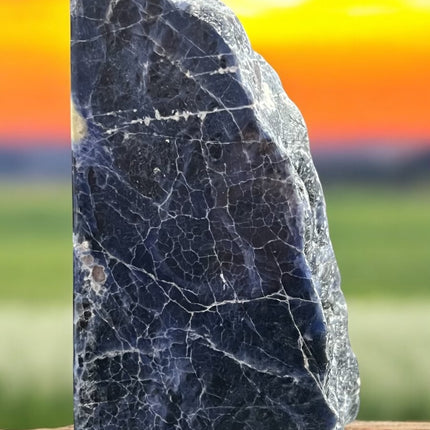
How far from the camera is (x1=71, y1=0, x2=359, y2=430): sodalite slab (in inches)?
112

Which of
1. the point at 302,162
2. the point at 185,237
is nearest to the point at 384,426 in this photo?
the point at 302,162

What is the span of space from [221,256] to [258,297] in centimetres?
18

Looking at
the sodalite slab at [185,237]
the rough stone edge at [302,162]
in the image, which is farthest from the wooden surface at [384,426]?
the sodalite slab at [185,237]

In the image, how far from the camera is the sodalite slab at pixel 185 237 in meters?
2.83

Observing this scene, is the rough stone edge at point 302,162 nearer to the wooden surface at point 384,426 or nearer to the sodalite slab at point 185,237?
the sodalite slab at point 185,237

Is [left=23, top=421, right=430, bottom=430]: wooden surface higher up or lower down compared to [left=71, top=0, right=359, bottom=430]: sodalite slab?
lower down

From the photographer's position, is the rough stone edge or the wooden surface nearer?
the rough stone edge

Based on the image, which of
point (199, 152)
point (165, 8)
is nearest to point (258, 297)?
point (199, 152)

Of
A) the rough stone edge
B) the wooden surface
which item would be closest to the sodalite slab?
the rough stone edge

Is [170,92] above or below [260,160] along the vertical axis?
above

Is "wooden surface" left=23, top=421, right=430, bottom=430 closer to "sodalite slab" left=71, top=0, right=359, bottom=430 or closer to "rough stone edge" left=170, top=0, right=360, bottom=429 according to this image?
"rough stone edge" left=170, top=0, right=360, bottom=429

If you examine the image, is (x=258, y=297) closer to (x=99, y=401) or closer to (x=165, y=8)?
(x=99, y=401)

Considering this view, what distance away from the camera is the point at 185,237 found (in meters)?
2.89

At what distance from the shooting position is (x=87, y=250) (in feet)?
9.68
